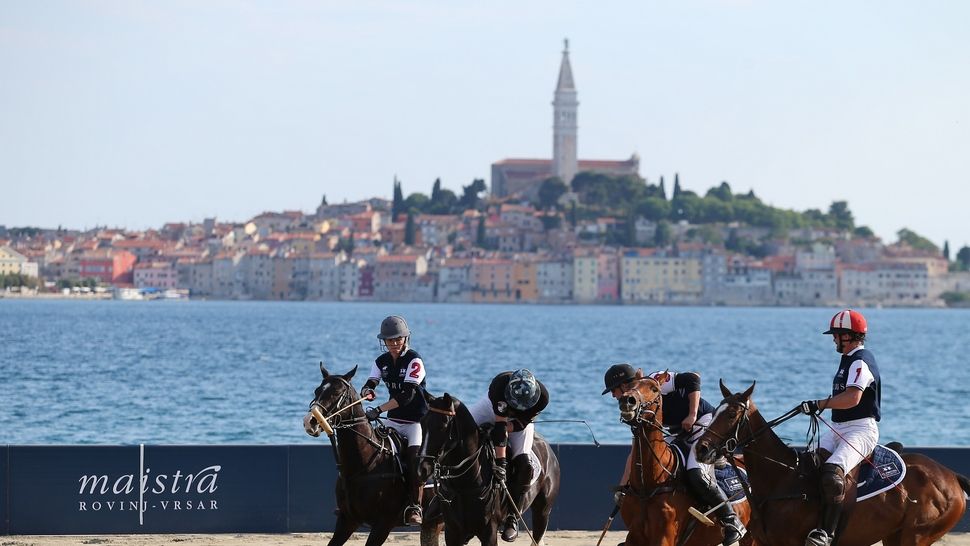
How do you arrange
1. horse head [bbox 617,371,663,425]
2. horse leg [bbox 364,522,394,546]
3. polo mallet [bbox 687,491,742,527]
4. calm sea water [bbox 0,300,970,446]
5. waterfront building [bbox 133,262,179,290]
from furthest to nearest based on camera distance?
waterfront building [bbox 133,262,179,290]
calm sea water [bbox 0,300,970,446]
horse leg [bbox 364,522,394,546]
polo mallet [bbox 687,491,742,527]
horse head [bbox 617,371,663,425]

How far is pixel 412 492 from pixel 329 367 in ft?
163

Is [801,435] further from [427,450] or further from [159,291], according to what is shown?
[159,291]

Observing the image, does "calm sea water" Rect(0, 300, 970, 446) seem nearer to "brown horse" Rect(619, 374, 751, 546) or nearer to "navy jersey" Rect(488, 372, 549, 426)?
"navy jersey" Rect(488, 372, 549, 426)

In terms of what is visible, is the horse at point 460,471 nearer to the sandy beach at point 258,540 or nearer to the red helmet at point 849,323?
the red helmet at point 849,323

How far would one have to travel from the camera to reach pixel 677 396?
31.1 feet

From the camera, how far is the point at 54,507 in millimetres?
12461

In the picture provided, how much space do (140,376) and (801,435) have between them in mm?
26006

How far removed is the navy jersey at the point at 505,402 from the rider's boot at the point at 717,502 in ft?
3.16

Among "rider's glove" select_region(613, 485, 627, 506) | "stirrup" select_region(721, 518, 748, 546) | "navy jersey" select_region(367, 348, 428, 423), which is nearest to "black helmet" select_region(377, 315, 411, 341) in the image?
"navy jersey" select_region(367, 348, 428, 423)

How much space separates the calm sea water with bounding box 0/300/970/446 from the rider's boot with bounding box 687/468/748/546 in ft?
60.3

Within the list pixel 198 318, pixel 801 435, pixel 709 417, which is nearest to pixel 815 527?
pixel 709 417

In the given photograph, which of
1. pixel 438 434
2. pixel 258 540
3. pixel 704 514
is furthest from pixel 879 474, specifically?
pixel 258 540

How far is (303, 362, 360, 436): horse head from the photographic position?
934 centimetres

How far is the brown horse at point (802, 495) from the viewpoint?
28.5 feet
